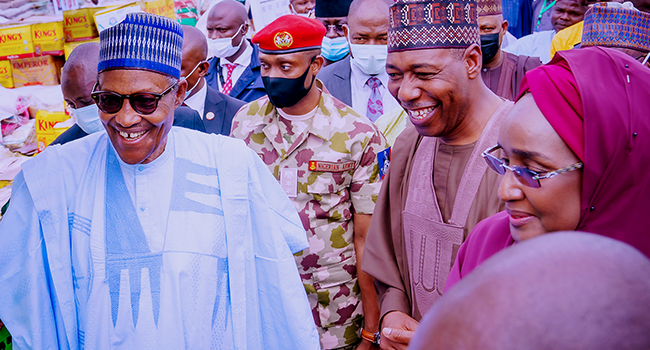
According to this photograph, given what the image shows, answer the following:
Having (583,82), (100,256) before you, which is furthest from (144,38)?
(583,82)

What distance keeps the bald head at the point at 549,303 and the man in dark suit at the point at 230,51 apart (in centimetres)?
513

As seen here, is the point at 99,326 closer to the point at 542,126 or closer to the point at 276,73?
the point at 542,126

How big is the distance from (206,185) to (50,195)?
1.86 ft

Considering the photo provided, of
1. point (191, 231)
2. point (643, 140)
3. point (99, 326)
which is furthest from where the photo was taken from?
point (191, 231)

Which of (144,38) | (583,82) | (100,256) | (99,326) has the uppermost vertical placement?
(144,38)

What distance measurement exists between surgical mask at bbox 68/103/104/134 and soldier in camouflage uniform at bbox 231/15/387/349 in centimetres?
85

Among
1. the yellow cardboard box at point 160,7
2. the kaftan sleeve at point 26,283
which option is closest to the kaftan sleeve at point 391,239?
the kaftan sleeve at point 26,283

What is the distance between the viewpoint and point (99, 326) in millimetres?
1859

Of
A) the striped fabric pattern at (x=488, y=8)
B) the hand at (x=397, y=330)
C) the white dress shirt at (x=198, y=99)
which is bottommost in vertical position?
the hand at (x=397, y=330)

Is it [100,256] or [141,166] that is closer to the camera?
[100,256]

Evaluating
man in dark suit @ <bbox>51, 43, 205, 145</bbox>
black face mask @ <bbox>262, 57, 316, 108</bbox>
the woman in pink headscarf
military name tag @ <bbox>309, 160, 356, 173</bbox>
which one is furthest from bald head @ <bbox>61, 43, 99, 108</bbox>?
the woman in pink headscarf

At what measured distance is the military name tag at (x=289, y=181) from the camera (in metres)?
3.02

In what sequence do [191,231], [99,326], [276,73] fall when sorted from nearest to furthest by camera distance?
1. [99,326]
2. [191,231]
3. [276,73]

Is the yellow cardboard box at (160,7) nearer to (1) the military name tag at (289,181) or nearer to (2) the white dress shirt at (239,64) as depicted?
(2) the white dress shirt at (239,64)
